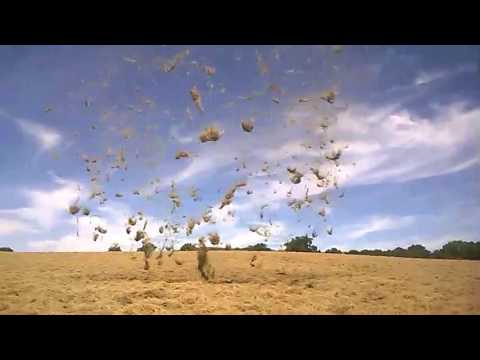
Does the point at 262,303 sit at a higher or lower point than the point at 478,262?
lower

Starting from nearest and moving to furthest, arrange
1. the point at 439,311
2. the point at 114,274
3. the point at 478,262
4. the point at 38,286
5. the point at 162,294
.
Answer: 1. the point at 439,311
2. the point at 162,294
3. the point at 38,286
4. the point at 114,274
5. the point at 478,262

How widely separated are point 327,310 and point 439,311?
2.17 meters

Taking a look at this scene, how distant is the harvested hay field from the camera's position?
8266 millimetres

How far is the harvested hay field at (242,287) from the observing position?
8266mm

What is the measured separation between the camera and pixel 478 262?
1243cm

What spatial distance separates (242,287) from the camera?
30.5 ft
